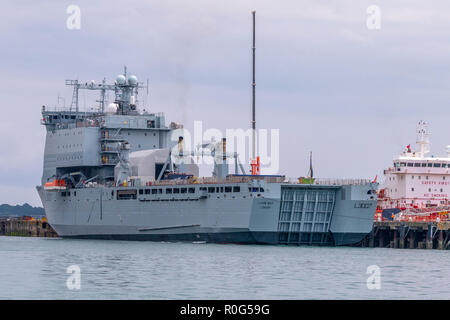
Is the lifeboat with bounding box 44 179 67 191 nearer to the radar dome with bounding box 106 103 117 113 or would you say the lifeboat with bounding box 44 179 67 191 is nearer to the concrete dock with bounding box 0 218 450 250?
the radar dome with bounding box 106 103 117 113

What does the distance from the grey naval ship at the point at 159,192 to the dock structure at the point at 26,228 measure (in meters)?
12.6

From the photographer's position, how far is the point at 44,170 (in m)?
87.1

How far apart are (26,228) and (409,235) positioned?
1842 inches

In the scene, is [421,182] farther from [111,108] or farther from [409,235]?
[111,108]

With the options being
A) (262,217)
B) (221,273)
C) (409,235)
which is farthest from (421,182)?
(221,273)

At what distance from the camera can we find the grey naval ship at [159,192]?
224 ft

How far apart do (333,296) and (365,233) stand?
32776 mm

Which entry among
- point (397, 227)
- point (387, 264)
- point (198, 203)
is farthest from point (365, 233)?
point (387, 264)

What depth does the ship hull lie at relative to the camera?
222ft

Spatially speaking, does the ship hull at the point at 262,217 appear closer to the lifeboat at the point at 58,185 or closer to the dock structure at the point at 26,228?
the lifeboat at the point at 58,185

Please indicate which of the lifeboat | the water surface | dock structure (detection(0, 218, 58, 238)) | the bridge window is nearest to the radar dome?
the lifeboat

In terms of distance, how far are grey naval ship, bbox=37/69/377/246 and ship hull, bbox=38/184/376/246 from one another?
64mm
